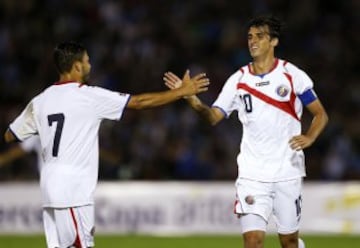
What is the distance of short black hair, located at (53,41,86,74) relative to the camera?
8789 millimetres

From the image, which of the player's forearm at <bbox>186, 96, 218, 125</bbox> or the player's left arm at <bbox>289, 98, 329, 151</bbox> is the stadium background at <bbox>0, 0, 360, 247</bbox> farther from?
the player's left arm at <bbox>289, 98, 329, 151</bbox>

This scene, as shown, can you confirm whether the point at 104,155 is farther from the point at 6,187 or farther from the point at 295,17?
the point at 295,17

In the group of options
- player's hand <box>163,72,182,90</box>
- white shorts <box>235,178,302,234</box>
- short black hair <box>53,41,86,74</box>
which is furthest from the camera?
white shorts <box>235,178,302,234</box>

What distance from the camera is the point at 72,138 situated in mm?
8641

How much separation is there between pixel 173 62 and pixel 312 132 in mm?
10993

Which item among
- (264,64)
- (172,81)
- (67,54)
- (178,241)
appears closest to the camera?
(67,54)

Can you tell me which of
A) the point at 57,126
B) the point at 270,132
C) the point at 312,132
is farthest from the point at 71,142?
the point at 312,132

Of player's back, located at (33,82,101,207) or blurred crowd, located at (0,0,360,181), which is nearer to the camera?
player's back, located at (33,82,101,207)

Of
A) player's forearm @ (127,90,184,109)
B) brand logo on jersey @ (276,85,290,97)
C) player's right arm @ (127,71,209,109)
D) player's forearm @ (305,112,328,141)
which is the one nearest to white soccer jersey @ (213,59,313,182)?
brand logo on jersey @ (276,85,290,97)

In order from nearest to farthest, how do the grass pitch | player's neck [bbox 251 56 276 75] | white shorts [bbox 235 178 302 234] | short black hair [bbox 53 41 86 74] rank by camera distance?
short black hair [bbox 53 41 86 74] < white shorts [bbox 235 178 302 234] < player's neck [bbox 251 56 276 75] < the grass pitch

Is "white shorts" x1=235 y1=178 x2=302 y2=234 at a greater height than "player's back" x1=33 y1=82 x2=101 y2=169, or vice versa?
"player's back" x1=33 y1=82 x2=101 y2=169

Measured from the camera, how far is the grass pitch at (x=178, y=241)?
15.0m

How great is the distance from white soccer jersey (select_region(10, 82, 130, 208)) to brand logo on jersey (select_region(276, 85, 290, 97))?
1.49 m

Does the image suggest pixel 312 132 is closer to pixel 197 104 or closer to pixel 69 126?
pixel 197 104
